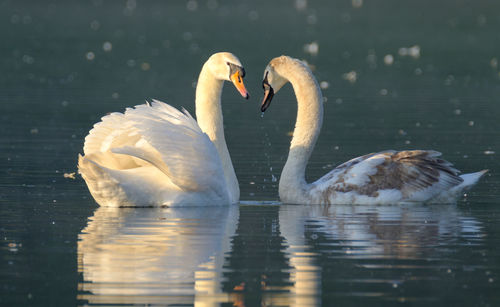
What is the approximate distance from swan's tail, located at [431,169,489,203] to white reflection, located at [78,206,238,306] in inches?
105

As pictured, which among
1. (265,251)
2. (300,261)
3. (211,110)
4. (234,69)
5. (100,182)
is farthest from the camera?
(211,110)

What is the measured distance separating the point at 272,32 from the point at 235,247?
38216 millimetres

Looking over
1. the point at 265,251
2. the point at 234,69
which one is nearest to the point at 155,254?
the point at 265,251

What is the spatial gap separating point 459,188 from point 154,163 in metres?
3.83

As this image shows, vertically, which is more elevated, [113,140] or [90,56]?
[90,56]

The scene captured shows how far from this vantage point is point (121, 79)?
101ft

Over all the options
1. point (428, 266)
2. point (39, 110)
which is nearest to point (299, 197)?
point (428, 266)

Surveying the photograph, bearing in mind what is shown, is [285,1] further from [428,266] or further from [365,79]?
[428,266]

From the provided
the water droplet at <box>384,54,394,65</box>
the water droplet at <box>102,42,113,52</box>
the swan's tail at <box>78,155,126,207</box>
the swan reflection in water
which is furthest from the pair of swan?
the water droplet at <box>102,42,113,52</box>

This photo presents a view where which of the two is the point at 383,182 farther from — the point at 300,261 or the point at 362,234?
the point at 300,261

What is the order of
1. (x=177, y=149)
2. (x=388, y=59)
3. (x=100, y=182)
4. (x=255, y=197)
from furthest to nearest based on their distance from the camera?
1. (x=388, y=59)
2. (x=255, y=197)
3. (x=177, y=149)
4. (x=100, y=182)

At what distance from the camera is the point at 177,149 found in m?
13.2

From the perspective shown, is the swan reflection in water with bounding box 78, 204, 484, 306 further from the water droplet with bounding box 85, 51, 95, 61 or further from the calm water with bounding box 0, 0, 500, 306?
the water droplet with bounding box 85, 51, 95, 61

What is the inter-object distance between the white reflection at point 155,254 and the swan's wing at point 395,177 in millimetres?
1459
